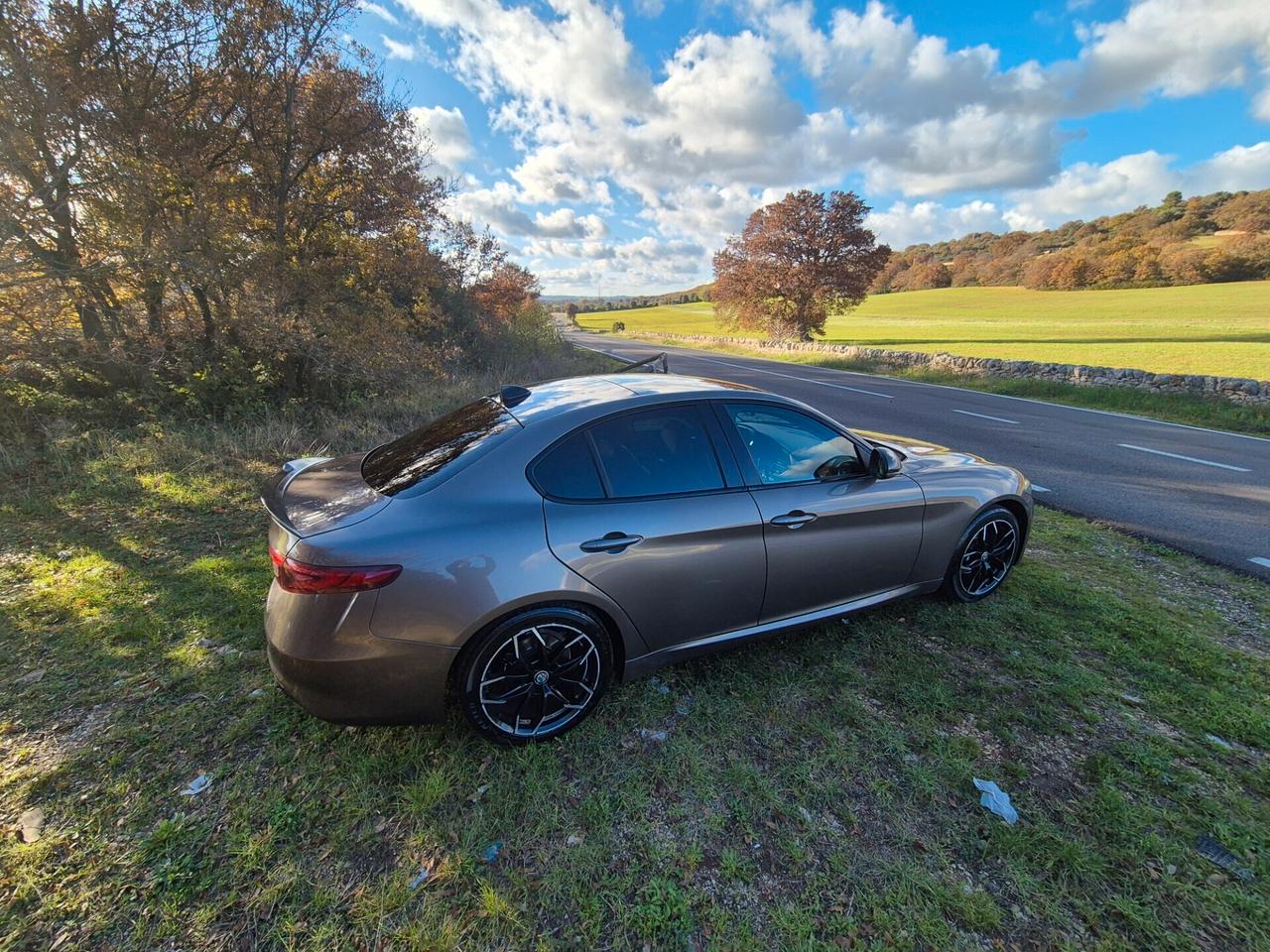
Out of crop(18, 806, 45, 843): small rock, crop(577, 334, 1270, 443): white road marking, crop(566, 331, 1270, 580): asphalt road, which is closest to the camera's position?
crop(18, 806, 45, 843): small rock

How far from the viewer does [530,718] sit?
A: 2.40 meters

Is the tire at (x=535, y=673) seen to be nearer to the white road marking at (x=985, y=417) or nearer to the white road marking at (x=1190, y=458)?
the white road marking at (x=1190, y=458)

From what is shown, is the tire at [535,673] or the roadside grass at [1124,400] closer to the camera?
the tire at [535,673]

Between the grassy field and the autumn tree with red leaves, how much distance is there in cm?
500

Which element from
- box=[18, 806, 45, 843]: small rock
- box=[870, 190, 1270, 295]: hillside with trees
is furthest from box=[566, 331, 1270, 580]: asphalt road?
box=[870, 190, 1270, 295]: hillside with trees

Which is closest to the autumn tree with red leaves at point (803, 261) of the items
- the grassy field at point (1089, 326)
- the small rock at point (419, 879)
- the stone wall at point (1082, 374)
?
the grassy field at point (1089, 326)

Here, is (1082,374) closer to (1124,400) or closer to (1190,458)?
(1124,400)

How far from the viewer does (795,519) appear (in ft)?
9.00

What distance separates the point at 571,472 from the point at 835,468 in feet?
5.07

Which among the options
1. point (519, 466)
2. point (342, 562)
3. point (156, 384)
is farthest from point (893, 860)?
point (156, 384)

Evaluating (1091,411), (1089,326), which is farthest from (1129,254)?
(1091,411)

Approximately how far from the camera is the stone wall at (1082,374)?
11297 mm

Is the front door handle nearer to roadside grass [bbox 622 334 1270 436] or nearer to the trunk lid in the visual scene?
the trunk lid

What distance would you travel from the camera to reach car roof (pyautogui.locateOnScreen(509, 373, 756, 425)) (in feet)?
8.83
